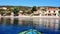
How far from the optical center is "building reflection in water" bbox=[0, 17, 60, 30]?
4.89 metres

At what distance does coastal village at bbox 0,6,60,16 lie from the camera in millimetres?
4922

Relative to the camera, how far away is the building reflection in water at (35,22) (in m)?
4.89

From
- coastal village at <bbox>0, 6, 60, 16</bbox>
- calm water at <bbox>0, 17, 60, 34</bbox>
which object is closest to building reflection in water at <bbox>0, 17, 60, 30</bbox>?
calm water at <bbox>0, 17, 60, 34</bbox>

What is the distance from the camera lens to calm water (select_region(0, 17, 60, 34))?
486cm

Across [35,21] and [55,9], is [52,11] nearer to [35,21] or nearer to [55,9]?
[55,9]

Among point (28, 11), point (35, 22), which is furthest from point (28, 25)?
point (28, 11)

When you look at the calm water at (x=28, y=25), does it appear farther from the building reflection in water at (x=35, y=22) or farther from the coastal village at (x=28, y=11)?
the coastal village at (x=28, y=11)

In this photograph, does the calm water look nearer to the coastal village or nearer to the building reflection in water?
the building reflection in water

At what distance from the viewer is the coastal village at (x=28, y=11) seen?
16.1 ft

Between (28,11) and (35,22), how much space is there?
0.31 meters

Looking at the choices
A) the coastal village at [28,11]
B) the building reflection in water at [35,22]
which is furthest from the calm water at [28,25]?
the coastal village at [28,11]

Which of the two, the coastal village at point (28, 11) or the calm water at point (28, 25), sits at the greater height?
the coastal village at point (28, 11)

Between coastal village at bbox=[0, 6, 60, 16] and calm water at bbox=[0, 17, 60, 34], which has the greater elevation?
coastal village at bbox=[0, 6, 60, 16]

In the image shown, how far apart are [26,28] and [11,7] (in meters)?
0.58
